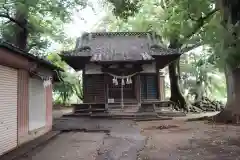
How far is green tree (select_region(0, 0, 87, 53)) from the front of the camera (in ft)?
58.3

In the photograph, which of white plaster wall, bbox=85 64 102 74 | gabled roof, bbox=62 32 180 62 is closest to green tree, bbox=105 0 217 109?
gabled roof, bbox=62 32 180 62

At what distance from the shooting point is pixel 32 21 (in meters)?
20.1

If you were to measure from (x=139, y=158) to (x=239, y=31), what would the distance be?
767cm

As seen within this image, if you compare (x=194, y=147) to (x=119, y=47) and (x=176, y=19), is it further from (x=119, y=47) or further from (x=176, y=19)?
(x=119, y=47)

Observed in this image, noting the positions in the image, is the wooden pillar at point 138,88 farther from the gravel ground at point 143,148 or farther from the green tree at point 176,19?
the gravel ground at point 143,148

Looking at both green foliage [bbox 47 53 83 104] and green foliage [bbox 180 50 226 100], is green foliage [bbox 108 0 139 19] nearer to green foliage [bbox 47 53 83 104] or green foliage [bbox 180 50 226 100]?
green foliage [bbox 180 50 226 100]

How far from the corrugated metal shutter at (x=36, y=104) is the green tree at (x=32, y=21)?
744 centimetres

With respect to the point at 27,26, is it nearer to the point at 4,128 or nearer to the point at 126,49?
the point at 126,49

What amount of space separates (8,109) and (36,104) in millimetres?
2619

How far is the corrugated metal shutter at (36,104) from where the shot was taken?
33.2 feet

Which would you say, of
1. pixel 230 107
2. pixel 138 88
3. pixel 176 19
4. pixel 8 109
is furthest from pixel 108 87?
pixel 8 109

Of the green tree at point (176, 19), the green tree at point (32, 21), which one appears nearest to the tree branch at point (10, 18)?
the green tree at point (32, 21)

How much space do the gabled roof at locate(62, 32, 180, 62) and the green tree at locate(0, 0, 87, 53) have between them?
8.23 feet

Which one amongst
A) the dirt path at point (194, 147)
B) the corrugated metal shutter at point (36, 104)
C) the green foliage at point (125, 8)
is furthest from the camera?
the green foliage at point (125, 8)
